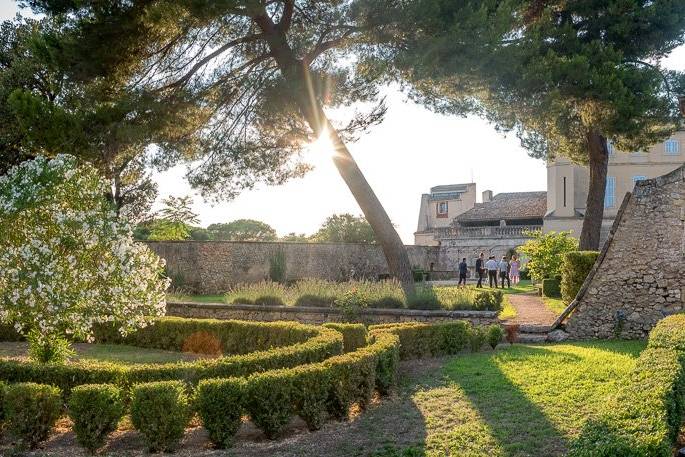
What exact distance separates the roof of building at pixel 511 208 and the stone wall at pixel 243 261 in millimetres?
14196

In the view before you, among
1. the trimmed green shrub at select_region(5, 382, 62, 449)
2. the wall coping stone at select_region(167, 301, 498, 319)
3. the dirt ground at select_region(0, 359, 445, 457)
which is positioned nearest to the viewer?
the dirt ground at select_region(0, 359, 445, 457)

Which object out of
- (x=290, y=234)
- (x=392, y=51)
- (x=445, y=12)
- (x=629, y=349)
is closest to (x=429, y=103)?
(x=392, y=51)

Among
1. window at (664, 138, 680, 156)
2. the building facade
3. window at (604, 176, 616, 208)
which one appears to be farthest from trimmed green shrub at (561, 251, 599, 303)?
window at (664, 138, 680, 156)

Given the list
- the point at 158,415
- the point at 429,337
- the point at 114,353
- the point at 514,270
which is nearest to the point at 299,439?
the point at 158,415

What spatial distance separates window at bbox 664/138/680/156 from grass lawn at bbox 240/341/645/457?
2898cm

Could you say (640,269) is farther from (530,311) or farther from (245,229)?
(245,229)

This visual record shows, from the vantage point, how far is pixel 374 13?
51.9 ft

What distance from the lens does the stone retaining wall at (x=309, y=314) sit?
1561 cm

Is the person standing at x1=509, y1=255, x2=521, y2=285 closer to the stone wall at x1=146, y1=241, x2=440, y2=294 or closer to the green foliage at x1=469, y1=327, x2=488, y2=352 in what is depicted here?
the stone wall at x1=146, y1=241, x2=440, y2=294

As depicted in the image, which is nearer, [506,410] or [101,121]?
[506,410]

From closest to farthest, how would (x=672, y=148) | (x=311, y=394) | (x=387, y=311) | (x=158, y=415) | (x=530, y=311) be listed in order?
(x=158, y=415) < (x=311, y=394) < (x=387, y=311) < (x=530, y=311) < (x=672, y=148)

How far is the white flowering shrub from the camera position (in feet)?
30.3

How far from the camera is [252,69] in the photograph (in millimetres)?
18125

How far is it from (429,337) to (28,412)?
7.64 metres
